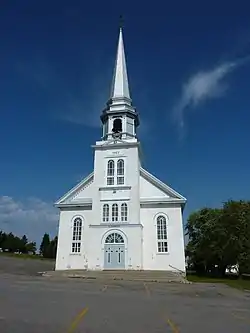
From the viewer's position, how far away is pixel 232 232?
43500 mm

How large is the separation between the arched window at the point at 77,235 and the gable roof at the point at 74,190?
2570 mm

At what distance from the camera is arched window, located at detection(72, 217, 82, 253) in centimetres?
3503

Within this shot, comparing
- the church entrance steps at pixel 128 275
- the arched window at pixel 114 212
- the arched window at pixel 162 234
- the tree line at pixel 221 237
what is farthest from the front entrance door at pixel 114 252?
the tree line at pixel 221 237

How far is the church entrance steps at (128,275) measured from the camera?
93.6 ft

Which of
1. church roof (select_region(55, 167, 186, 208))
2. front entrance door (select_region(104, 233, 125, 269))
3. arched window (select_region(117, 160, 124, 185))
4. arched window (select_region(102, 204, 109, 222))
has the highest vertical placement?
arched window (select_region(117, 160, 124, 185))

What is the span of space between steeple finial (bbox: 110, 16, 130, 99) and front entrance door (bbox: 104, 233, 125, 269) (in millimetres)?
17238

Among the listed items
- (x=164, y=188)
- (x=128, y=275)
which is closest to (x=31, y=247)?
(x=164, y=188)

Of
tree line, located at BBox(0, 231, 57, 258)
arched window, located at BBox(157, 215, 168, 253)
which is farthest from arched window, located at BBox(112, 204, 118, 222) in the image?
tree line, located at BBox(0, 231, 57, 258)

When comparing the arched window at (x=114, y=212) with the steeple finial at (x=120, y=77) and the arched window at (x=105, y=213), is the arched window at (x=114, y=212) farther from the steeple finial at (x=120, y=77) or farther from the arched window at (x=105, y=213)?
the steeple finial at (x=120, y=77)

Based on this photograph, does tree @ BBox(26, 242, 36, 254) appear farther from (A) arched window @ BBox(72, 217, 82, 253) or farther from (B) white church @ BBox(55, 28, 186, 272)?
(B) white church @ BBox(55, 28, 186, 272)

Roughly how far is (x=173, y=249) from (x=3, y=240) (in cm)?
9324

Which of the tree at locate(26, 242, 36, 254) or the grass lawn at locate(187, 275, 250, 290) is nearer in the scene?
the grass lawn at locate(187, 275, 250, 290)

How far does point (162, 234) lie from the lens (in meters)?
34.2

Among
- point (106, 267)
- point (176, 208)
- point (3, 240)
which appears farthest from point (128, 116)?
point (3, 240)
